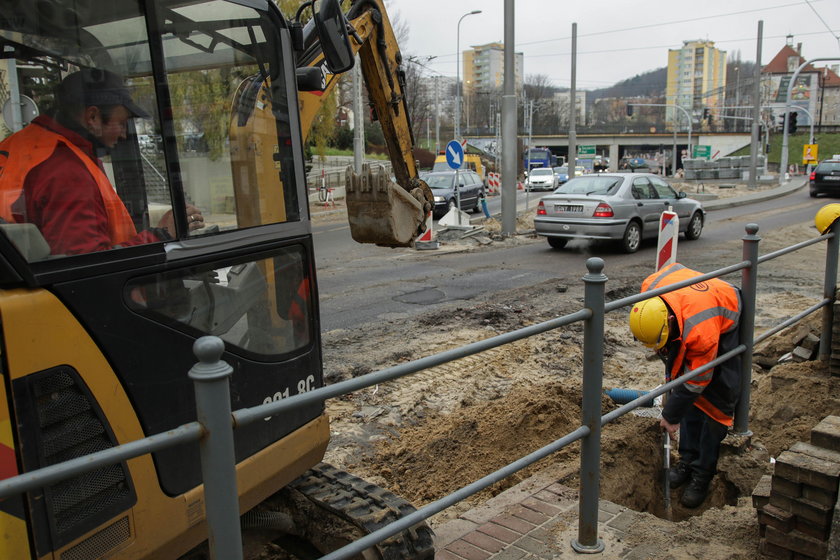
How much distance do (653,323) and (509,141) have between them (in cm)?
1334

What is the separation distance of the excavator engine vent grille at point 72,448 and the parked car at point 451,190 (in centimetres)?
2072

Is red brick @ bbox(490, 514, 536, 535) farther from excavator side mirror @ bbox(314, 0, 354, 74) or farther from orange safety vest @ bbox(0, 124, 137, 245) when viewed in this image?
excavator side mirror @ bbox(314, 0, 354, 74)

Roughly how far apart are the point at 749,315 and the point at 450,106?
84623mm

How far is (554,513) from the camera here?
3.63 metres

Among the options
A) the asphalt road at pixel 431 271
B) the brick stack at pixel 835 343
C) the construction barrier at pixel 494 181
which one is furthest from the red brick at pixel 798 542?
the construction barrier at pixel 494 181

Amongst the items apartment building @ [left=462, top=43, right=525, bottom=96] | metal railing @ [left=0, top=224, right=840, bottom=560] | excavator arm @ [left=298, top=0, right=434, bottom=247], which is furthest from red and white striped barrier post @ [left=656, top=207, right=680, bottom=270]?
apartment building @ [left=462, top=43, right=525, bottom=96]

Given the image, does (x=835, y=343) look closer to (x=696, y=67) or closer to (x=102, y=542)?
(x=102, y=542)

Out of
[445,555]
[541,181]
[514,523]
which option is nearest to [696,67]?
[541,181]

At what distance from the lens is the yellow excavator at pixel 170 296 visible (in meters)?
1.96

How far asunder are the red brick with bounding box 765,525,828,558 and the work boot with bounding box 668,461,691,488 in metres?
1.59

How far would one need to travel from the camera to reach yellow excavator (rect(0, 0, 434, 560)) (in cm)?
→ 196

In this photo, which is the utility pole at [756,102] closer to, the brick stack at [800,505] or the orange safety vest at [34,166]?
the brick stack at [800,505]

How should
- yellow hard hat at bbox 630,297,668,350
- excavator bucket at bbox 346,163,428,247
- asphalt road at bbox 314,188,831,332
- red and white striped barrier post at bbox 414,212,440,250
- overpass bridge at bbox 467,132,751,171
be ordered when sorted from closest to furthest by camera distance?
yellow hard hat at bbox 630,297,668,350 → excavator bucket at bbox 346,163,428,247 → asphalt road at bbox 314,188,831,332 → red and white striped barrier post at bbox 414,212,440,250 → overpass bridge at bbox 467,132,751,171

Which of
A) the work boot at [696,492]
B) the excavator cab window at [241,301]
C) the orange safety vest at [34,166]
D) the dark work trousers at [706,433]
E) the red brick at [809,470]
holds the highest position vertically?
the orange safety vest at [34,166]
